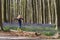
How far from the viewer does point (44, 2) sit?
2.06m

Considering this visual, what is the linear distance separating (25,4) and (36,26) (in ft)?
0.89

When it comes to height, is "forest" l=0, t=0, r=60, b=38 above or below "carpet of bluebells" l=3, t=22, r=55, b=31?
above

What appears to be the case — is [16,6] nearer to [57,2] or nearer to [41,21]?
[41,21]

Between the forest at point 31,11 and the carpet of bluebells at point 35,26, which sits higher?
the forest at point 31,11

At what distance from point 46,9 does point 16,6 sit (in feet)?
1.09

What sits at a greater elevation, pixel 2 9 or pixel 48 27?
pixel 2 9

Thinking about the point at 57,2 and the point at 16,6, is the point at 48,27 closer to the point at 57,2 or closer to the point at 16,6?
the point at 57,2

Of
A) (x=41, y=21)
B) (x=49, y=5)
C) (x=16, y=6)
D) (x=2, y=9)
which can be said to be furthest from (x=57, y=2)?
(x=2, y=9)

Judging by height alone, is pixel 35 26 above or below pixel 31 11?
below

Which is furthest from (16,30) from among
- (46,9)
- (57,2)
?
(57,2)

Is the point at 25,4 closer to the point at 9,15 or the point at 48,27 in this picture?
the point at 9,15

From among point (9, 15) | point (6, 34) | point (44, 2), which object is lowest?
point (6, 34)

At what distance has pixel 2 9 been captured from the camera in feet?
6.80

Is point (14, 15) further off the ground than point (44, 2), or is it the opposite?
point (44, 2)
